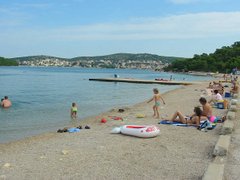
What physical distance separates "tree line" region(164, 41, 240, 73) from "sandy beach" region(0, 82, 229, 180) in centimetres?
11953

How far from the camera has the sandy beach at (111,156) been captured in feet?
26.0

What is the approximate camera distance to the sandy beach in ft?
26.0

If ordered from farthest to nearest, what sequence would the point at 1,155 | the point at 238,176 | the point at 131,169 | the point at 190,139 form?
the point at 190,139 < the point at 1,155 < the point at 131,169 < the point at 238,176

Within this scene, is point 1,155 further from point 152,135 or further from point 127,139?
point 152,135

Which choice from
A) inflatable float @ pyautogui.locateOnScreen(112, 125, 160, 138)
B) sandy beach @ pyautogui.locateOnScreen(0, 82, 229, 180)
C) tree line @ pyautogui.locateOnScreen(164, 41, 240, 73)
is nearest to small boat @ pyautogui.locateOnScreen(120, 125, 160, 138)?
inflatable float @ pyautogui.locateOnScreen(112, 125, 160, 138)

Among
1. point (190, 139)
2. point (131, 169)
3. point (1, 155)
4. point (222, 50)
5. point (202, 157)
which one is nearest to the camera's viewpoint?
point (131, 169)

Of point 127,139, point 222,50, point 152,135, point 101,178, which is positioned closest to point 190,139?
point 152,135

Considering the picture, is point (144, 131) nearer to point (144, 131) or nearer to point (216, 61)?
point (144, 131)

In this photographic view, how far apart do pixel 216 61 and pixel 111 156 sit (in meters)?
144

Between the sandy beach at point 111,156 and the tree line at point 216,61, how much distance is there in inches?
4706

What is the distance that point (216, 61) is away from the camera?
147m

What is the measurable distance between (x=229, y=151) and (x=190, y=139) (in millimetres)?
2174

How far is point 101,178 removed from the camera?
7.56 metres

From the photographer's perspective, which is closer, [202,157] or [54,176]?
[54,176]
